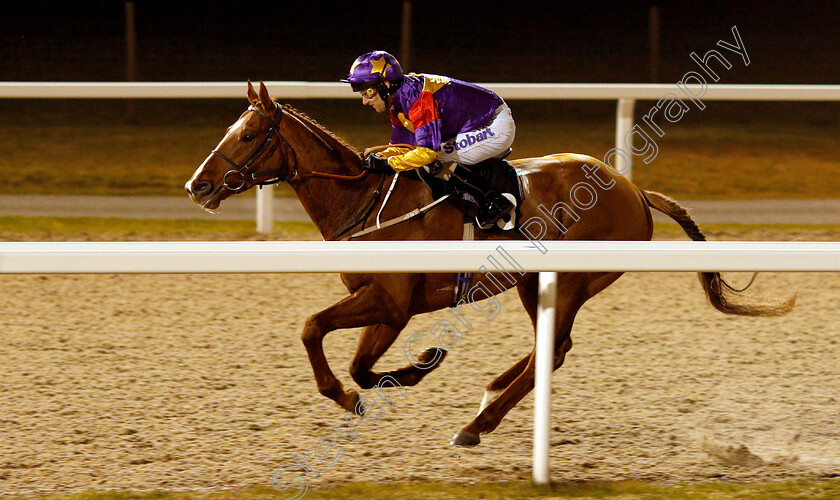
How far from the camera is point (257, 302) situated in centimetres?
600

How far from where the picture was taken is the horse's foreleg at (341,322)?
3.68 metres

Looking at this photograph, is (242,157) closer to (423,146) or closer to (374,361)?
(423,146)

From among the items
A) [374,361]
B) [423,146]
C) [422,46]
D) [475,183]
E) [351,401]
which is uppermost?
[422,46]

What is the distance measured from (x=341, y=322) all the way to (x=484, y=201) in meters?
0.70

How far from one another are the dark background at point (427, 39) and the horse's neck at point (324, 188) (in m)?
10.9

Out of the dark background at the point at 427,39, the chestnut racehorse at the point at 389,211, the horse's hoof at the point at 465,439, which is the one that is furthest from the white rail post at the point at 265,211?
the dark background at the point at 427,39

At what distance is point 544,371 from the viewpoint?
9.95ft

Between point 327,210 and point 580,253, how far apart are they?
1.35 m

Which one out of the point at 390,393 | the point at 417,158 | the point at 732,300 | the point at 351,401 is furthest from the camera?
the point at 732,300

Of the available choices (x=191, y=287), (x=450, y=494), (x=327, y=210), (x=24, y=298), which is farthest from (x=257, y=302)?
(x=450, y=494)

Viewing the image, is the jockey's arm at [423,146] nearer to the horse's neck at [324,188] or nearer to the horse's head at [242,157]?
the horse's neck at [324,188]

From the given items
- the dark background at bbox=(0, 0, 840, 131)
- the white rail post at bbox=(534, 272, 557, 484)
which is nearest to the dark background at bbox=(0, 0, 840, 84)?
the dark background at bbox=(0, 0, 840, 131)

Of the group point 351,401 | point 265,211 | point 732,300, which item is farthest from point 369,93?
point 265,211

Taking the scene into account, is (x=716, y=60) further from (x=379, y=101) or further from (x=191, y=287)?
(x=379, y=101)
